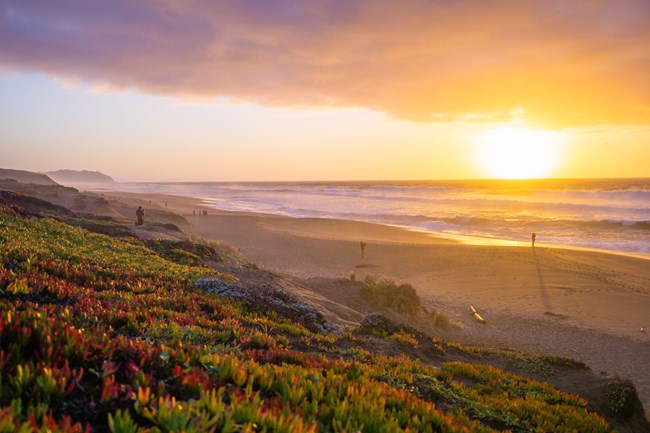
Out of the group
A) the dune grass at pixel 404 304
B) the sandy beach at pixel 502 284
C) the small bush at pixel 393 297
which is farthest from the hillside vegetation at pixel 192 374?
the small bush at pixel 393 297

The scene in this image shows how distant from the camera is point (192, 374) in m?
3.84

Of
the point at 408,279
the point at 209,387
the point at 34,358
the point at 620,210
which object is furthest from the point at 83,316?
the point at 620,210

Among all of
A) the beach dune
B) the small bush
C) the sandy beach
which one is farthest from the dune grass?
the beach dune

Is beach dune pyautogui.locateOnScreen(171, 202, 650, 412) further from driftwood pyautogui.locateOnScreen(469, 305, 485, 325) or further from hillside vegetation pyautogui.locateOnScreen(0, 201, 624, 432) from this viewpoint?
hillside vegetation pyautogui.locateOnScreen(0, 201, 624, 432)

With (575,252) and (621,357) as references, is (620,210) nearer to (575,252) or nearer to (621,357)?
(575,252)

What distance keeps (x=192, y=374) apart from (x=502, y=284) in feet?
85.5

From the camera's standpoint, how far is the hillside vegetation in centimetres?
313

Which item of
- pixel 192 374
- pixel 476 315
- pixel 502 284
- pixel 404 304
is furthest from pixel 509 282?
pixel 192 374

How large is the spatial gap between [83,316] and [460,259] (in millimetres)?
30824

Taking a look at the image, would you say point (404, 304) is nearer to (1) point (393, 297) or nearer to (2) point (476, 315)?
(1) point (393, 297)

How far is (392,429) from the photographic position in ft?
12.3

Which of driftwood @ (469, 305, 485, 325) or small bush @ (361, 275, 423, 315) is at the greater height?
small bush @ (361, 275, 423, 315)

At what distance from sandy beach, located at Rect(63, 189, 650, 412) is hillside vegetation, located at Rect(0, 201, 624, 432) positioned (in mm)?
6841

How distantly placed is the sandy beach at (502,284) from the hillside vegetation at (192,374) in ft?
22.4
